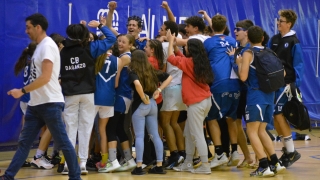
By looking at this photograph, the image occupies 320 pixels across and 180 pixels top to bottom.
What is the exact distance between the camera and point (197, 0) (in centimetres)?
1232

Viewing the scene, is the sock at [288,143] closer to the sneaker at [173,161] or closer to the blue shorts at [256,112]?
the blue shorts at [256,112]

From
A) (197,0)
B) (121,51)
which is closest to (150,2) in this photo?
(197,0)

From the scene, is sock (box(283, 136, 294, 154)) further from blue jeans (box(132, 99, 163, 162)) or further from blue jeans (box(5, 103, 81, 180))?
blue jeans (box(5, 103, 81, 180))

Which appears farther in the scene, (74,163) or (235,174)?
(235,174)

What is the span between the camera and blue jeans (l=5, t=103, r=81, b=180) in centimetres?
620

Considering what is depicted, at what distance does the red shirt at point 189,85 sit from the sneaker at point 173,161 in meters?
0.91

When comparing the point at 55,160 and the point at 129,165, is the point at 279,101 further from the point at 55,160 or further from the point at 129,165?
the point at 55,160

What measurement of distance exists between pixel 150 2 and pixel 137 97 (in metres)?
4.03

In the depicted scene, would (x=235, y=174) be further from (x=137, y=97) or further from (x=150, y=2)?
(x=150, y=2)

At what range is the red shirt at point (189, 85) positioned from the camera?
7641 millimetres

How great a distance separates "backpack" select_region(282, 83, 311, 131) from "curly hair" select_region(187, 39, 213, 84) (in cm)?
125

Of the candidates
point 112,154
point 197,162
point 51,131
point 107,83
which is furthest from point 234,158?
point 51,131

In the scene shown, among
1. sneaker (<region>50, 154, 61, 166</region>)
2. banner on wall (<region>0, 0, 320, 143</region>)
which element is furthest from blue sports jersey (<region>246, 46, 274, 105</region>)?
banner on wall (<region>0, 0, 320, 143</region>)

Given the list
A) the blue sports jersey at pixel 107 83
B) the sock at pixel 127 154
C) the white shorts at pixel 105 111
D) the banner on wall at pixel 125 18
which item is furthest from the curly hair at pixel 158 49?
the banner on wall at pixel 125 18
